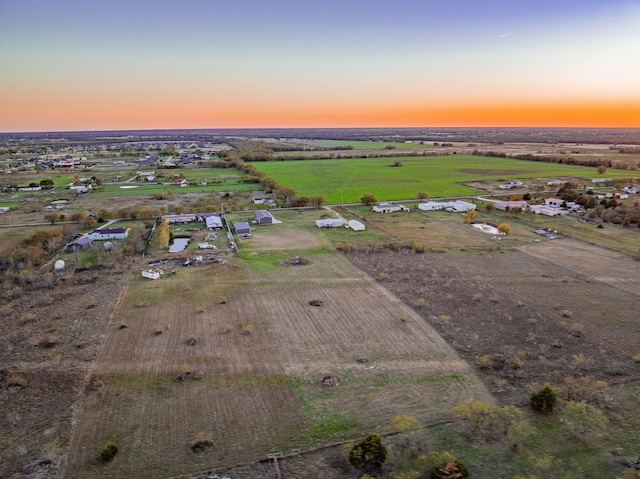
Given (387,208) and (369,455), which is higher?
(387,208)

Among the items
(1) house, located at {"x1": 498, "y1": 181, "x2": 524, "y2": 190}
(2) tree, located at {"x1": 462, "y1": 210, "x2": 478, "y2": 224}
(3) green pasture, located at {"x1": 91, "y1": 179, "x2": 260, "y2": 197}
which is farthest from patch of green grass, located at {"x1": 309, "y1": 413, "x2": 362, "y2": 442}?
(1) house, located at {"x1": 498, "y1": 181, "x2": 524, "y2": 190}

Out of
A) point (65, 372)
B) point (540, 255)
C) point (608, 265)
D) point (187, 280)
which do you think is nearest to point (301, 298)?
point (187, 280)

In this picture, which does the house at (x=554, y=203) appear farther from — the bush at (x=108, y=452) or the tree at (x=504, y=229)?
the bush at (x=108, y=452)

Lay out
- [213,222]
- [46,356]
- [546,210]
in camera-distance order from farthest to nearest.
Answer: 1. [546,210]
2. [213,222]
3. [46,356]

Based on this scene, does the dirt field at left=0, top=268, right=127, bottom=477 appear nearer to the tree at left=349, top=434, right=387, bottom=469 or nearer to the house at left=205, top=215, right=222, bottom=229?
the tree at left=349, top=434, right=387, bottom=469

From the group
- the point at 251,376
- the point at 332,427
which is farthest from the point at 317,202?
the point at 332,427

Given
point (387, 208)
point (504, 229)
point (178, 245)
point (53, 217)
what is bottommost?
point (178, 245)

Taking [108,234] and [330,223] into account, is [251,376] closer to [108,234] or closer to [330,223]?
[330,223]

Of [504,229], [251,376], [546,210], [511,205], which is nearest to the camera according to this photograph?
[251,376]
